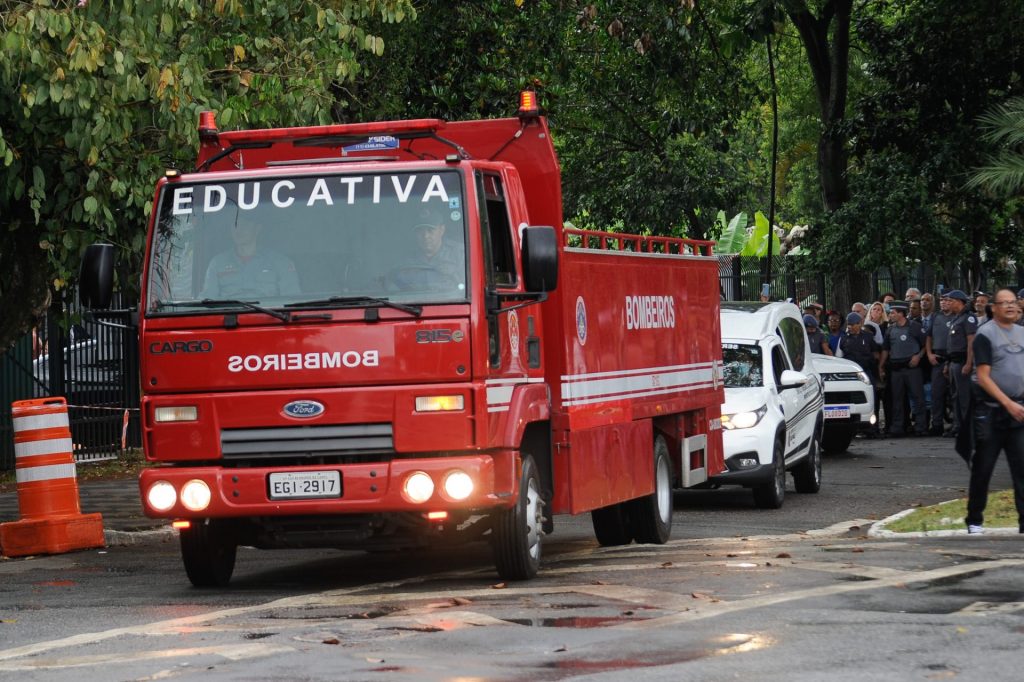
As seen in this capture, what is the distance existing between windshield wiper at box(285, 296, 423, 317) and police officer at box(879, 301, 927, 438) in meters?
17.3

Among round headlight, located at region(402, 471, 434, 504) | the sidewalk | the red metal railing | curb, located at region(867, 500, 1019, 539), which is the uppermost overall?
the red metal railing

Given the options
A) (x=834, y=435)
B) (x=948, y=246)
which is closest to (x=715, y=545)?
(x=834, y=435)

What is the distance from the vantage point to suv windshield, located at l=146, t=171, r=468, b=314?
1066 centimetres

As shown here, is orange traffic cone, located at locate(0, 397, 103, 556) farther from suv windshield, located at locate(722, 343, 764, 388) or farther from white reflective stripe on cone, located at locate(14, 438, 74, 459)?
suv windshield, located at locate(722, 343, 764, 388)

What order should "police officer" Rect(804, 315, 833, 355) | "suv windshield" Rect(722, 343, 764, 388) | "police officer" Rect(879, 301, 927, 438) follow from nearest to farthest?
"suv windshield" Rect(722, 343, 764, 388) < "police officer" Rect(804, 315, 833, 355) < "police officer" Rect(879, 301, 927, 438)

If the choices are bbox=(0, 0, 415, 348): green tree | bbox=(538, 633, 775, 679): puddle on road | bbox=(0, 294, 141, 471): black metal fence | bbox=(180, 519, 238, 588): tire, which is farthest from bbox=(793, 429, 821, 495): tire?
bbox=(538, 633, 775, 679): puddle on road

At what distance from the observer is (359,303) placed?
417 inches

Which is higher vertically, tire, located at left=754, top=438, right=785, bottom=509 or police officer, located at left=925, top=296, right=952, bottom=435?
police officer, located at left=925, top=296, right=952, bottom=435

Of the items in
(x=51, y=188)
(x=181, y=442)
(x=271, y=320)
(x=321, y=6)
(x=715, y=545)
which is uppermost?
(x=321, y=6)

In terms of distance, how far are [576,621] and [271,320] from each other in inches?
105

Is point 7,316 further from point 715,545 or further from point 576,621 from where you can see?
point 576,621

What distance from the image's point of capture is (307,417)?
10.6m

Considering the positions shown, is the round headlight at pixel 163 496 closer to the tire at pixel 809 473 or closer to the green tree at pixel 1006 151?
the tire at pixel 809 473

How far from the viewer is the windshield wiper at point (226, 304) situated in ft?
34.9
